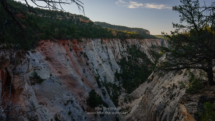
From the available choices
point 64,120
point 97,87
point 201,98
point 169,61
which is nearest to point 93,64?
point 97,87

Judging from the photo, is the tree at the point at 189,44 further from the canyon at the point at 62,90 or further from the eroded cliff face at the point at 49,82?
the eroded cliff face at the point at 49,82

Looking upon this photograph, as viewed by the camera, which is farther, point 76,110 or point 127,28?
point 127,28

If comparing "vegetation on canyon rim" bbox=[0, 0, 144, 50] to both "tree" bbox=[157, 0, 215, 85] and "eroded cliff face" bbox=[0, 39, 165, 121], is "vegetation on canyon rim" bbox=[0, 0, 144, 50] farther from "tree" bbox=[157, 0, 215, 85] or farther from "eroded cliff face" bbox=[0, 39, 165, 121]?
"tree" bbox=[157, 0, 215, 85]

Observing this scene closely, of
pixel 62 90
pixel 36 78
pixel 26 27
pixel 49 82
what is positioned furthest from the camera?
pixel 62 90

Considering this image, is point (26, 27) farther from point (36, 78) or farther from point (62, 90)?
point (62, 90)

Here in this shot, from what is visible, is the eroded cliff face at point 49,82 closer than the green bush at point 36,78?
Yes

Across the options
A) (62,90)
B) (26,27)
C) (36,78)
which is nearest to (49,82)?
(36,78)

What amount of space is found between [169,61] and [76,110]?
28.3 feet

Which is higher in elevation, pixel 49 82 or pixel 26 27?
pixel 26 27

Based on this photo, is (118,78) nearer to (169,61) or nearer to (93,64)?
(93,64)

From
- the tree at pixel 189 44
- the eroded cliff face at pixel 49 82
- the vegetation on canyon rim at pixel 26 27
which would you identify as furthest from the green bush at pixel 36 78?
the tree at pixel 189 44

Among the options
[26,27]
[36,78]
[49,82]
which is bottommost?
[49,82]

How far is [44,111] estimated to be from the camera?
9016 mm

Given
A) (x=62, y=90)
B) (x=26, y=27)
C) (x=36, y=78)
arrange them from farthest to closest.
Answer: (x=62, y=90), (x=36, y=78), (x=26, y=27)
